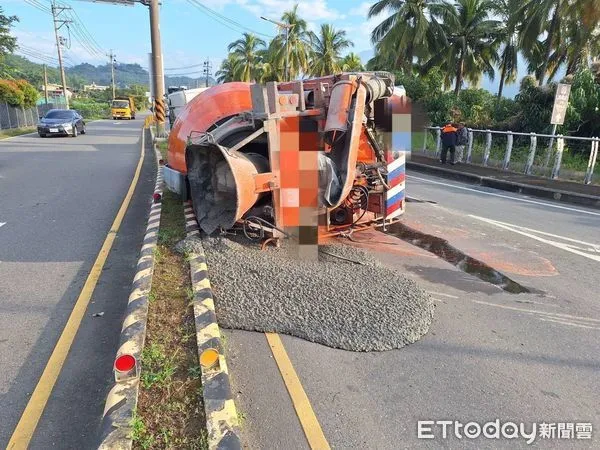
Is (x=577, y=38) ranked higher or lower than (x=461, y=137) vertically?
higher

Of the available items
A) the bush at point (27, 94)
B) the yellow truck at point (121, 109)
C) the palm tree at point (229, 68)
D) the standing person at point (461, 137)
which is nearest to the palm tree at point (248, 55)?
the palm tree at point (229, 68)

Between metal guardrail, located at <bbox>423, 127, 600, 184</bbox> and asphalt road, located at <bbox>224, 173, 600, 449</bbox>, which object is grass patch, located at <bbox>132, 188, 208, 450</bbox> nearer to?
asphalt road, located at <bbox>224, 173, 600, 449</bbox>

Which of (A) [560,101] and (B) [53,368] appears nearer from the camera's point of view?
(B) [53,368]

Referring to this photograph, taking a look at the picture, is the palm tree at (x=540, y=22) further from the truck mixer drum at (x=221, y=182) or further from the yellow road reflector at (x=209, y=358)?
the yellow road reflector at (x=209, y=358)

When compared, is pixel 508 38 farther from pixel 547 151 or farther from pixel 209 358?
pixel 209 358

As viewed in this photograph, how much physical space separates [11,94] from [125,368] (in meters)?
31.6

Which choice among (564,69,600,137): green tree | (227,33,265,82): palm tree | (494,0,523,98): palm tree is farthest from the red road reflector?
(227,33,265,82): palm tree

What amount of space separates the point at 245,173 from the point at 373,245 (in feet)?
7.31

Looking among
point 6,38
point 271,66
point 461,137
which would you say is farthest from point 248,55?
point 461,137

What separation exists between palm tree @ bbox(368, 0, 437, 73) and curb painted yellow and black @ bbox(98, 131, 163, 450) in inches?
1156

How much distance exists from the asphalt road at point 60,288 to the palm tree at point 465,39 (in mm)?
27818

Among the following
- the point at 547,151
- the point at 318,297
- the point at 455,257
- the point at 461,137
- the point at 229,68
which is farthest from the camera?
the point at 229,68

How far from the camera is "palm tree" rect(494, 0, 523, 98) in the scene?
27203mm

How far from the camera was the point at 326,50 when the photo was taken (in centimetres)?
4381
